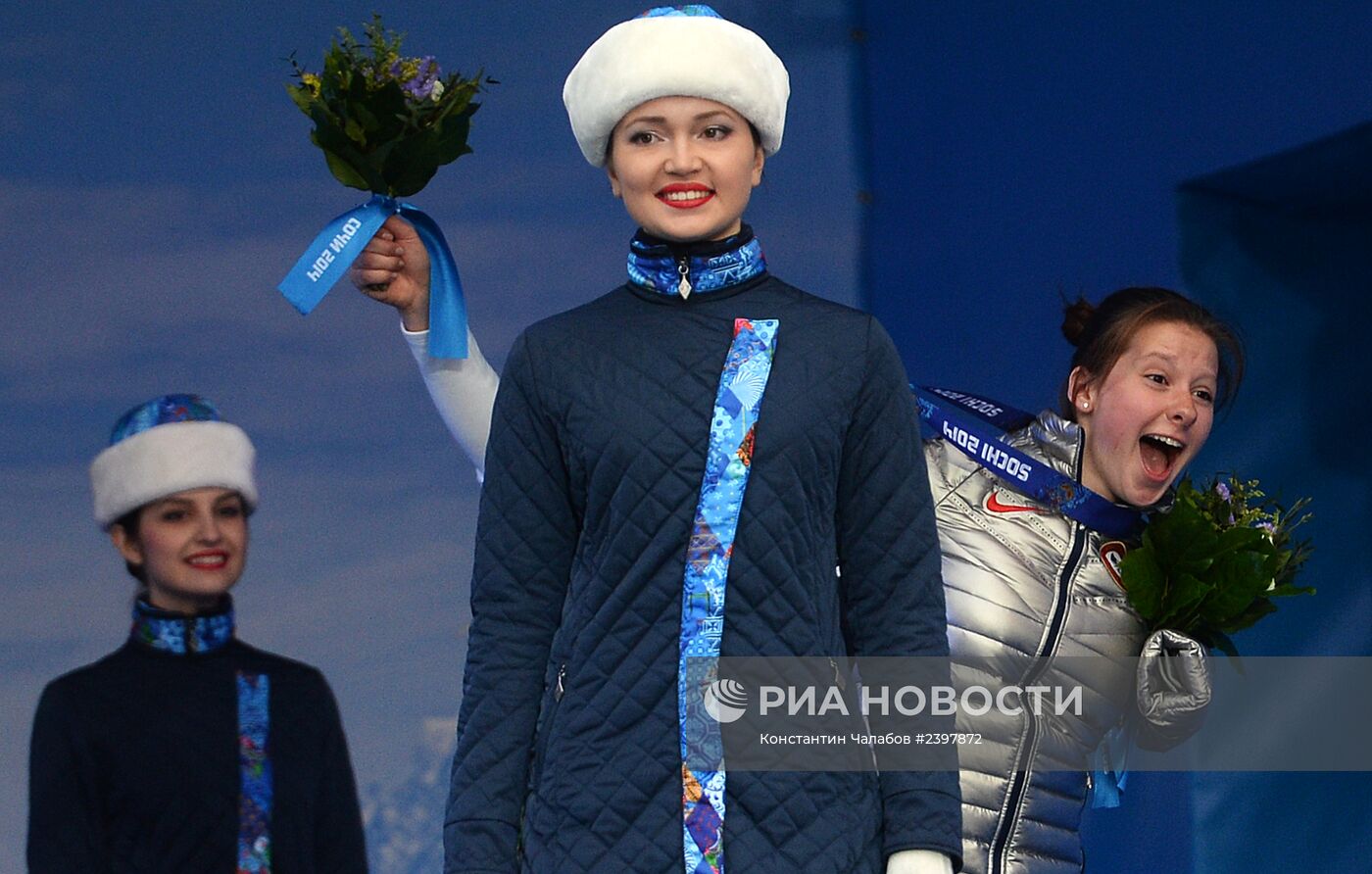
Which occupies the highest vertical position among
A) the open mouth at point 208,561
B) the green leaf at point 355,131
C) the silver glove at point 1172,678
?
the green leaf at point 355,131

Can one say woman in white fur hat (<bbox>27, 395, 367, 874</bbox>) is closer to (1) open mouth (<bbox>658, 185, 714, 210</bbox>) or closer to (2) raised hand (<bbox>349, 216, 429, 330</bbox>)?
(2) raised hand (<bbox>349, 216, 429, 330</bbox>)

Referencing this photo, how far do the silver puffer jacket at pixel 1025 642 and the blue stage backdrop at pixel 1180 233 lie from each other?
4.26ft

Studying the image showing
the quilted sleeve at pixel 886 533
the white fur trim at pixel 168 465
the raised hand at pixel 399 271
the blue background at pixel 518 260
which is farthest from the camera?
the blue background at pixel 518 260

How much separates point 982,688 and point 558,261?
1810 millimetres

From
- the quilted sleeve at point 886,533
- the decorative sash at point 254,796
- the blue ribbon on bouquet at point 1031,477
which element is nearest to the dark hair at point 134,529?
the decorative sash at point 254,796

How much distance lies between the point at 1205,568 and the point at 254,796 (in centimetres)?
158

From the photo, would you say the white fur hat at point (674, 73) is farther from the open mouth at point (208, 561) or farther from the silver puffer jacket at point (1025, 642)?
the open mouth at point (208, 561)

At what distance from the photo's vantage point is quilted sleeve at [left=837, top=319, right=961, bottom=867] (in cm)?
213

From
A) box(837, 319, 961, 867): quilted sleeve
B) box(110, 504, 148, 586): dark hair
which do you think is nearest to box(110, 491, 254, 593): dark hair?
box(110, 504, 148, 586): dark hair

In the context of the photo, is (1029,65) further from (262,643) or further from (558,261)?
(262,643)

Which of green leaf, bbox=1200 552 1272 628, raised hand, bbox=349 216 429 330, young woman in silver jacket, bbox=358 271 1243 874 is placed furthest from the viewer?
Result: green leaf, bbox=1200 552 1272 628

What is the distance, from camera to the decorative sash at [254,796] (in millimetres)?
3309

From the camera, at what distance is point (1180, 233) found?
435 centimetres

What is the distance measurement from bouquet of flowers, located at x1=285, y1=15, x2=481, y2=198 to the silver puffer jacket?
0.98m
